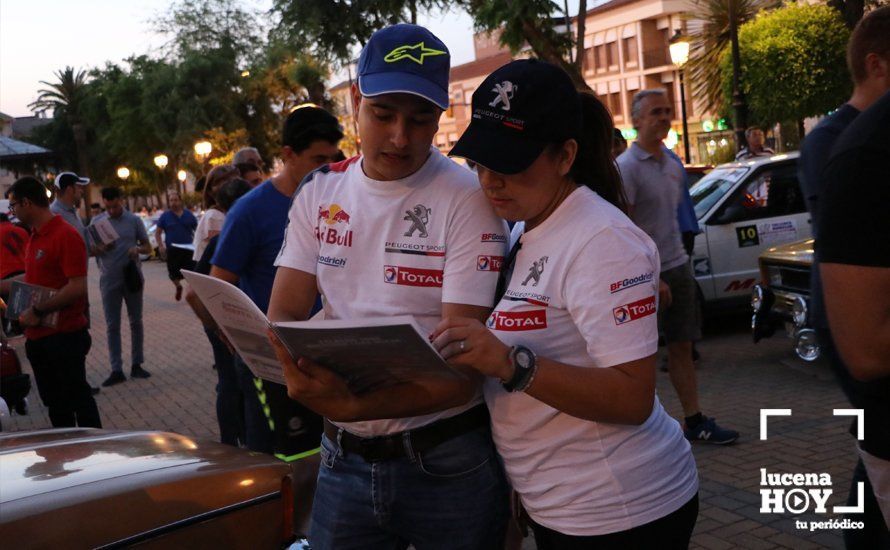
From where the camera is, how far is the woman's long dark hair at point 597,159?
86.7 inches

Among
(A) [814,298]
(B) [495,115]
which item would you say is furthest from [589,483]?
(A) [814,298]

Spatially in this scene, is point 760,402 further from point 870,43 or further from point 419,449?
point 419,449

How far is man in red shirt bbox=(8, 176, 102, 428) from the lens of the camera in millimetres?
6363

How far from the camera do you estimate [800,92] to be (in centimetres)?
2962

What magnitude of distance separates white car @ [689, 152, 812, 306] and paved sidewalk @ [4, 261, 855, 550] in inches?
24.7

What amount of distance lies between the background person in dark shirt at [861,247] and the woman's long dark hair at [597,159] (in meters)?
0.48

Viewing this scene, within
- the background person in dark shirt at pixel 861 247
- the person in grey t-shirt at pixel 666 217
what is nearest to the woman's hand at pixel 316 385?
the background person in dark shirt at pixel 861 247

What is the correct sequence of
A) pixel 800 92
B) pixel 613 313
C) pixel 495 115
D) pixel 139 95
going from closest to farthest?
pixel 613 313 < pixel 495 115 < pixel 800 92 < pixel 139 95

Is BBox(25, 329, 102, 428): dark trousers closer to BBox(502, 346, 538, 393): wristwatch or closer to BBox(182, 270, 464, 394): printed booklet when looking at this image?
BBox(182, 270, 464, 394): printed booklet

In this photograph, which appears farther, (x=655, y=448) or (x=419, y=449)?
(x=419, y=449)

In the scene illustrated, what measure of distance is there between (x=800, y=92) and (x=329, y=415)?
30333mm

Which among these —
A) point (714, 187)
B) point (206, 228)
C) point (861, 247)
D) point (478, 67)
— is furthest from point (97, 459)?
point (478, 67)

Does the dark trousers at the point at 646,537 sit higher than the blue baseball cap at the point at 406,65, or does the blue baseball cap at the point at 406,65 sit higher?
the blue baseball cap at the point at 406,65

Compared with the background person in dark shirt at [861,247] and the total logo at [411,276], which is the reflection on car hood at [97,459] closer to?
the total logo at [411,276]
